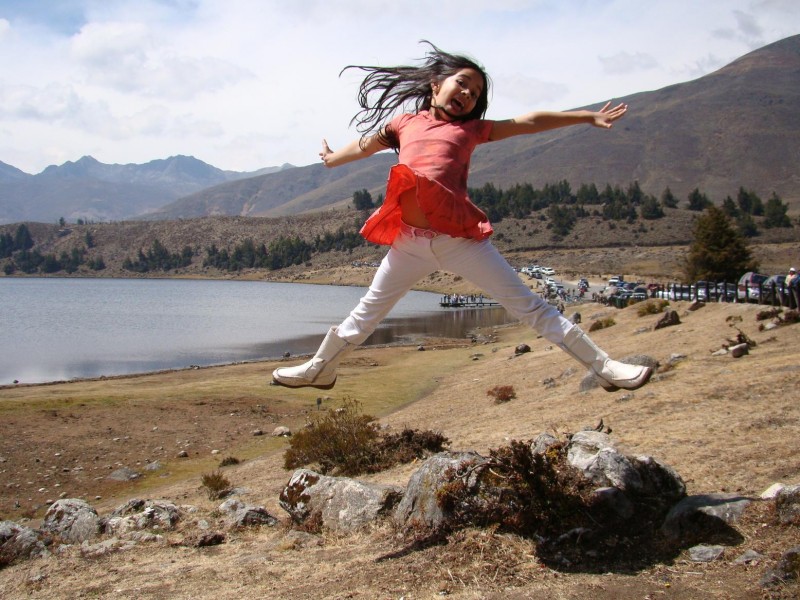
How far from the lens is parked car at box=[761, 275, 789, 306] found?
19788 millimetres

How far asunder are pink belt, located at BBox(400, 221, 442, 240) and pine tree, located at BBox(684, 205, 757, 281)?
1566 inches

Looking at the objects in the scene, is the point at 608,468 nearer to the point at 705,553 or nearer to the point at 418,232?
the point at 705,553

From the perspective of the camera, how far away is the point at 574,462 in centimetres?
635

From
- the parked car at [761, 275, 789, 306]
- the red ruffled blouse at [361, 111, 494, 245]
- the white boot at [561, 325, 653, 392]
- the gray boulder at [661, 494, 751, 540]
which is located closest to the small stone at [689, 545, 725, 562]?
the gray boulder at [661, 494, 751, 540]

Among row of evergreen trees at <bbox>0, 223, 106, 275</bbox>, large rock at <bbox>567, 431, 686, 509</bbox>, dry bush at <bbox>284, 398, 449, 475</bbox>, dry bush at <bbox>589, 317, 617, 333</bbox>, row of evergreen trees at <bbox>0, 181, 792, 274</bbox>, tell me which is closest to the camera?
large rock at <bbox>567, 431, 686, 509</bbox>

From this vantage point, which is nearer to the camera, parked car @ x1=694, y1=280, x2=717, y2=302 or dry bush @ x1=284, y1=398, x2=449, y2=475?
dry bush @ x1=284, y1=398, x2=449, y2=475

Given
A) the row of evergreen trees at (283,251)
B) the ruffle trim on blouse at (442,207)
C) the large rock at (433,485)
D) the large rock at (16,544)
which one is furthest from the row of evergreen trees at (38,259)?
the ruffle trim on blouse at (442,207)

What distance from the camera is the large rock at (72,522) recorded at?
25.5 ft

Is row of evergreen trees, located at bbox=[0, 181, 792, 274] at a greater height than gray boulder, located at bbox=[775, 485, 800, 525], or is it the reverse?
row of evergreen trees, located at bbox=[0, 181, 792, 274]

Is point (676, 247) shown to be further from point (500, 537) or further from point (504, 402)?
point (500, 537)

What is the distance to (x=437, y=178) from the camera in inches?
200

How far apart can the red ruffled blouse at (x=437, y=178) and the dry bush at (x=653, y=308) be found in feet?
77.5

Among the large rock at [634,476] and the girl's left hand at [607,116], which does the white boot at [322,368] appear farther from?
the girl's left hand at [607,116]

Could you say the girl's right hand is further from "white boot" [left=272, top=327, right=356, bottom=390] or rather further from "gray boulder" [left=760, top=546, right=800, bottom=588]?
"gray boulder" [left=760, top=546, right=800, bottom=588]
